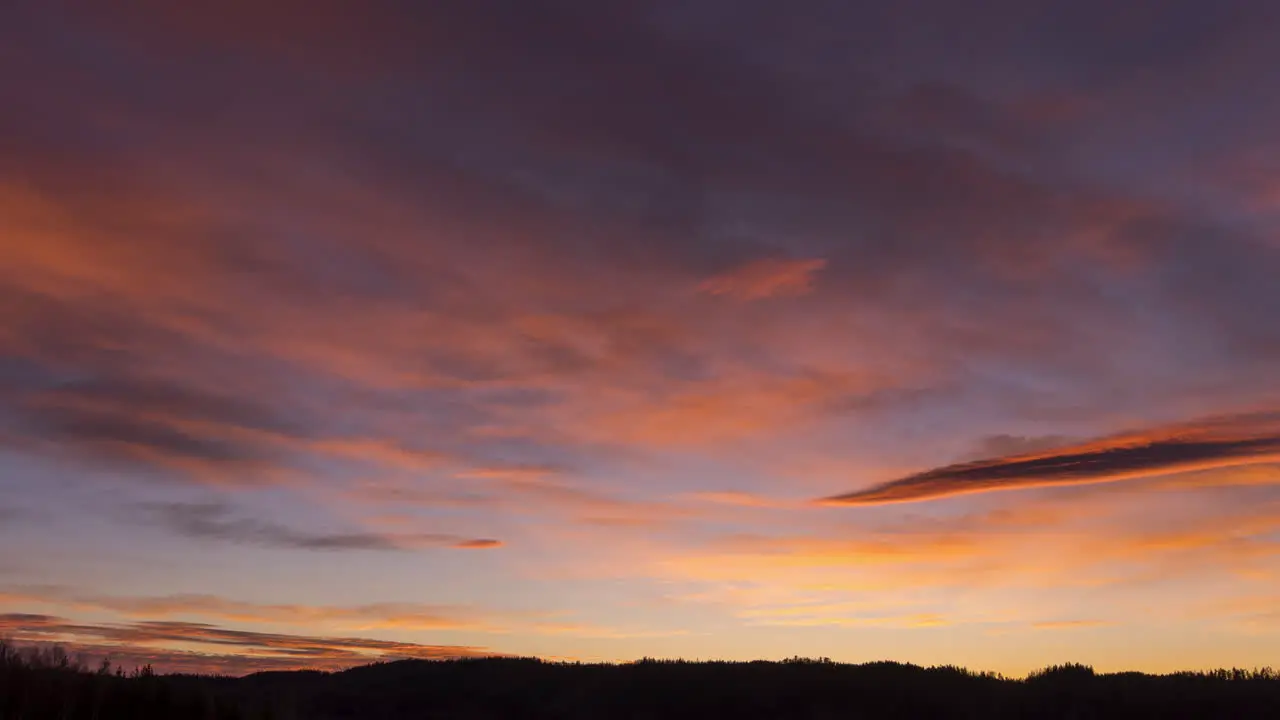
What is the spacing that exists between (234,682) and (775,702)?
22635 mm

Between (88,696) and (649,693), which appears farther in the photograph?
(649,693)

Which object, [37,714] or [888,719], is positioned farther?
[888,719]

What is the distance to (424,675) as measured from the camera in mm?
38469

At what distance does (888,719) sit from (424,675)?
19.3m

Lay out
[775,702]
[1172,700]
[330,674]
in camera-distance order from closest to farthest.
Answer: [1172,700]
[775,702]
[330,674]

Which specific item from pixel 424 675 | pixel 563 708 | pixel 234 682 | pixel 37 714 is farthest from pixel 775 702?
pixel 234 682

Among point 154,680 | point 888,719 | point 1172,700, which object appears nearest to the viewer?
point 154,680

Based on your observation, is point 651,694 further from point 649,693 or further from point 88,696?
point 88,696

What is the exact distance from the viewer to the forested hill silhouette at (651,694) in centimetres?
1772

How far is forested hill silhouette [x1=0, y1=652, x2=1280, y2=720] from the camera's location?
1772 cm

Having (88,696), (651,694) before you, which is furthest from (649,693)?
(88,696)

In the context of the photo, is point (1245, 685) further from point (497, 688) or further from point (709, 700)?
point (497, 688)

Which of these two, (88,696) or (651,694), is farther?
(651,694)

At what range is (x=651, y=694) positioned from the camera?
103 ft
